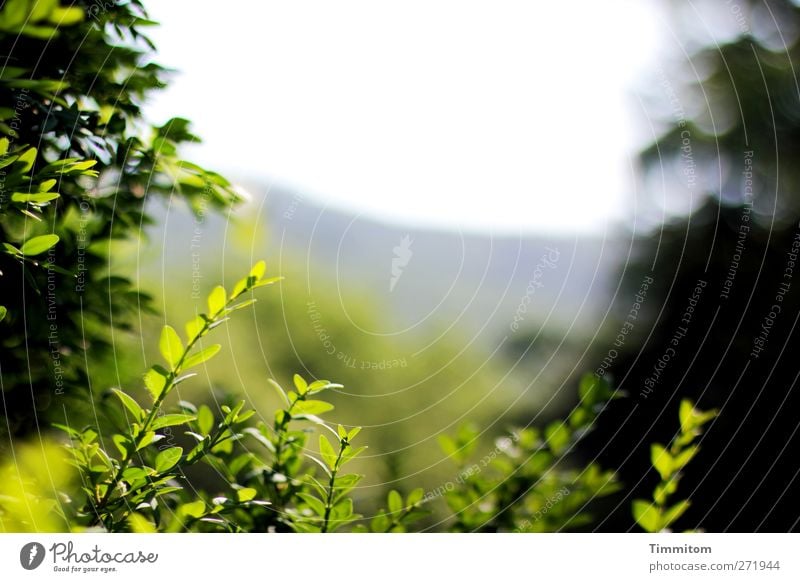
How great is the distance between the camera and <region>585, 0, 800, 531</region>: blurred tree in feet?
9.26

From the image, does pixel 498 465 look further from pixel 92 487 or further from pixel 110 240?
pixel 110 240

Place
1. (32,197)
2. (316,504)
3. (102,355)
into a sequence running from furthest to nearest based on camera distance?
(102,355) → (316,504) → (32,197)

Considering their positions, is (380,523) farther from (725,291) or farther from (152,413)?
(725,291)

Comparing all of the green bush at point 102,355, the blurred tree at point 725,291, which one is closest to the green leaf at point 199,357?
the green bush at point 102,355

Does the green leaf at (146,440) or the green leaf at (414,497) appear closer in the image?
the green leaf at (146,440)

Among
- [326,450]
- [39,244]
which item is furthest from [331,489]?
[39,244]

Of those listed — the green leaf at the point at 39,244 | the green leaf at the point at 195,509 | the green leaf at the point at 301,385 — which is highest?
the green leaf at the point at 39,244

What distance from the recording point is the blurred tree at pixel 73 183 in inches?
26.8

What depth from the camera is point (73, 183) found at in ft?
2.44

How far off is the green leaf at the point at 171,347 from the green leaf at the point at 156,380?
0.01m

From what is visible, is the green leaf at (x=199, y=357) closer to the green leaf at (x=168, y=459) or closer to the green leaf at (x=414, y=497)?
the green leaf at (x=168, y=459)

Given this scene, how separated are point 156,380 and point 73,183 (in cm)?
30

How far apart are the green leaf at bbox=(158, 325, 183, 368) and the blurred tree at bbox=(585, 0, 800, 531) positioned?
240cm
